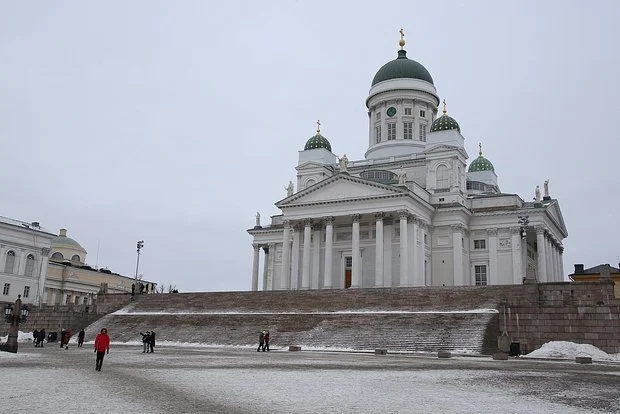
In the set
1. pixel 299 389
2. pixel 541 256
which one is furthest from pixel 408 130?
pixel 299 389

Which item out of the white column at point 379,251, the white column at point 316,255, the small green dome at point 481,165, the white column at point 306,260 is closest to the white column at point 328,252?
the white column at point 306,260

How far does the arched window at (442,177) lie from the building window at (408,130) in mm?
10154

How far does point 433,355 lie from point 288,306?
1607cm

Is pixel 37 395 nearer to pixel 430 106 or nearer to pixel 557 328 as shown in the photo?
pixel 557 328

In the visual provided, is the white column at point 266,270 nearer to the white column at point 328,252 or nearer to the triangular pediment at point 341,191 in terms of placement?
the triangular pediment at point 341,191

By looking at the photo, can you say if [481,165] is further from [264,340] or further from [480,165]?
[264,340]

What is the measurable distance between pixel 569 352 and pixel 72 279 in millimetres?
77121

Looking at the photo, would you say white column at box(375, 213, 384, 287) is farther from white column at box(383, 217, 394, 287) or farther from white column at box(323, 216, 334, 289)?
white column at box(323, 216, 334, 289)

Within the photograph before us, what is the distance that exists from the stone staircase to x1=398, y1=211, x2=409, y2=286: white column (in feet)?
34.7

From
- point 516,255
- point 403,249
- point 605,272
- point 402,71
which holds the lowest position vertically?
point 605,272

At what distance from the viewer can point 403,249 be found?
179ft

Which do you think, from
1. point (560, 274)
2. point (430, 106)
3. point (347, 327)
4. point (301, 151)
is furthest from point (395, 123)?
point (347, 327)

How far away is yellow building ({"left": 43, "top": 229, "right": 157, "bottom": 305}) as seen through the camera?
85.6 m

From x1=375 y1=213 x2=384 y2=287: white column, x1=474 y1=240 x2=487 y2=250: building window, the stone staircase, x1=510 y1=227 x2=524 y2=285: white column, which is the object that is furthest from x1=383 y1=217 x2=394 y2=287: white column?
the stone staircase
